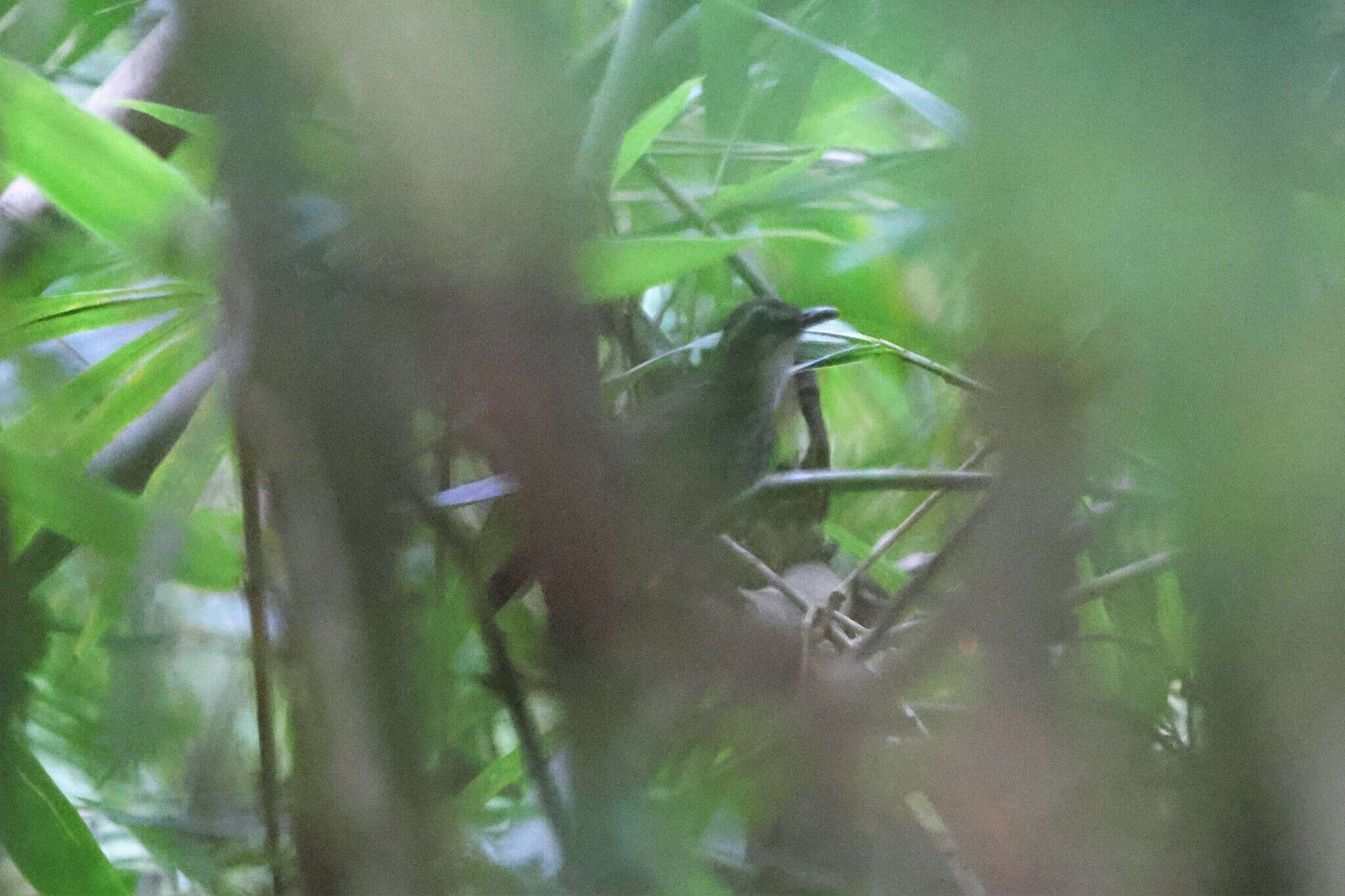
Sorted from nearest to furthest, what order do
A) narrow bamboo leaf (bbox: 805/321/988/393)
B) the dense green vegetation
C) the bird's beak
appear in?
the dense green vegetation < narrow bamboo leaf (bbox: 805/321/988/393) < the bird's beak

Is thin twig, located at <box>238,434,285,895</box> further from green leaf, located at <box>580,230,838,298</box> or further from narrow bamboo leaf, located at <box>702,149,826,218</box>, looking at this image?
narrow bamboo leaf, located at <box>702,149,826,218</box>

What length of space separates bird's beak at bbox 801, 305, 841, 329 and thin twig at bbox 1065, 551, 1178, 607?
33 cm

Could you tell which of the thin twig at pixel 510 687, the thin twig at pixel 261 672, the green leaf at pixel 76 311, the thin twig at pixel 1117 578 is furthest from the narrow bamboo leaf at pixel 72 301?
the thin twig at pixel 1117 578

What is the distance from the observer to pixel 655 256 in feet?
1.69

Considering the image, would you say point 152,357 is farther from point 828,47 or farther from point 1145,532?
point 1145,532

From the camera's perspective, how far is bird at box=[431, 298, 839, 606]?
1.07 feet

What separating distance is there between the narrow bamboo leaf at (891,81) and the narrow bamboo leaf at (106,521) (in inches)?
13.9

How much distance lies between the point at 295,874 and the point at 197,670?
148 mm

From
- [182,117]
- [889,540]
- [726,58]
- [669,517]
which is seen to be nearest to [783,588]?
[889,540]

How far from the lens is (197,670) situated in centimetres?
44

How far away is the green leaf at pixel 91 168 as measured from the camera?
1.61 feet

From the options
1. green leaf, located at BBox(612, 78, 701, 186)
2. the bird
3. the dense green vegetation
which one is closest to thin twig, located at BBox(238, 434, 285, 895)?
the dense green vegetation

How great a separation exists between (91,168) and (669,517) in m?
0.40

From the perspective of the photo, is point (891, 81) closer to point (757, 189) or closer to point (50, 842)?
point (757, 189)
